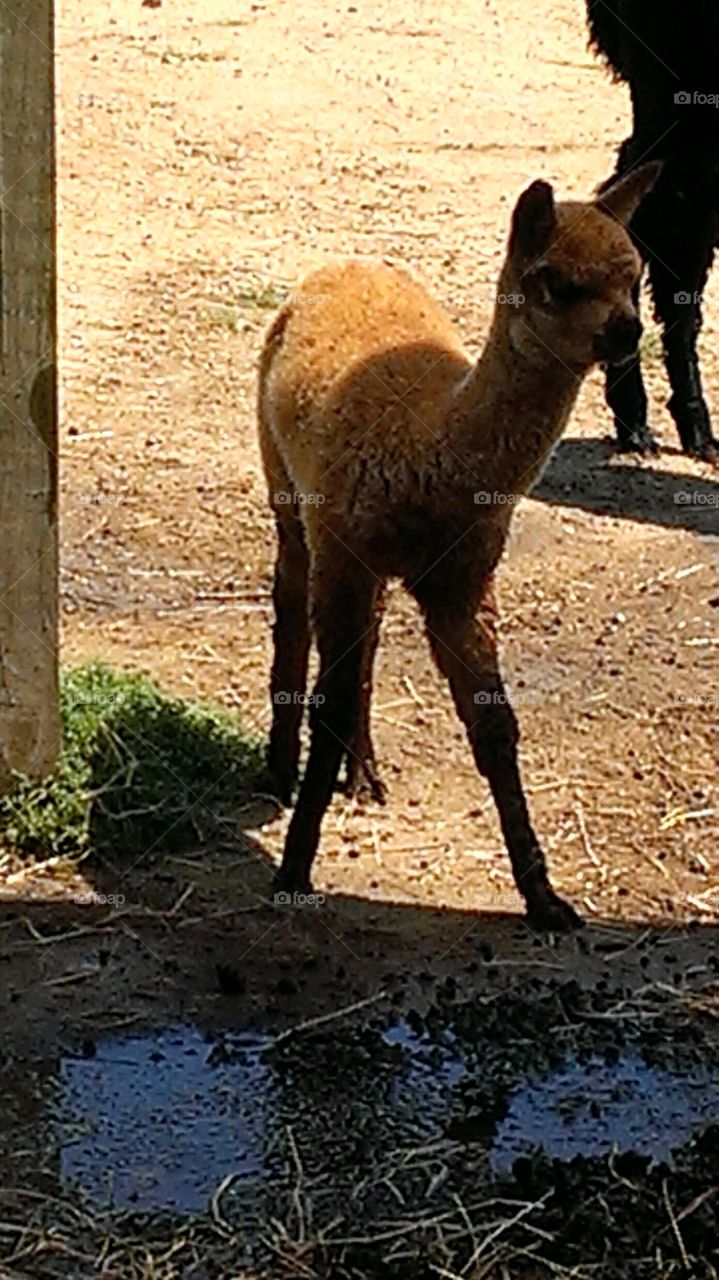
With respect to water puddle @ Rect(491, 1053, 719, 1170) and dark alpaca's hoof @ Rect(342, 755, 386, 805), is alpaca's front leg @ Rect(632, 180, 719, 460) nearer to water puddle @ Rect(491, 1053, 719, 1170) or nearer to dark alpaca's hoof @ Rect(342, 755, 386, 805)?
dark alpaca's hoof @ Rect(342, 755, 386, 805)

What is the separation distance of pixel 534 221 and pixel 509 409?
17.0 inches

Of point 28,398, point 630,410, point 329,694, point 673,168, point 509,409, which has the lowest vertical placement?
point 630,410

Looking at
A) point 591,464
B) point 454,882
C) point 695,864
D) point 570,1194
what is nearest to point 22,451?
point 454,882

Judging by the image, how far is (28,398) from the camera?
564cm

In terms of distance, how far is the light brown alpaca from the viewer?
16.1 feet

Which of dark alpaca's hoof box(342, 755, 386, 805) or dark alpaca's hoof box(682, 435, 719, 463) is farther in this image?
dark alpaca's hoof box(682, 435, 719, 463)

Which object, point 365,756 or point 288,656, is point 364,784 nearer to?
point 365,756

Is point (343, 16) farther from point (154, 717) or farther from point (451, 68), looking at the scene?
point (154, 717)

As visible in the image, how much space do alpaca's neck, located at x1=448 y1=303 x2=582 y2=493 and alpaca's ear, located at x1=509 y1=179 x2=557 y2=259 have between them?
0.17 meters

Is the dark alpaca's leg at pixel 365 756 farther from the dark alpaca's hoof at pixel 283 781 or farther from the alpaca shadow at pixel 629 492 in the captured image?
the alpaca shadow at pixel 629 492

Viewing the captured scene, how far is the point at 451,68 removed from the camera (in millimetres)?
13352

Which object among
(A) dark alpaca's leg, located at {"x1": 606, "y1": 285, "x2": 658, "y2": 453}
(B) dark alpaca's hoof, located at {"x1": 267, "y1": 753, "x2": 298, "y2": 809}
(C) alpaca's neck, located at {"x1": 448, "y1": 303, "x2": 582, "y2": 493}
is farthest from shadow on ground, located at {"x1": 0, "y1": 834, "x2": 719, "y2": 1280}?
(A) dark alpaca's leg, located at {"x1": 606, "y1": 285, "x2": 658, "y2": 453}

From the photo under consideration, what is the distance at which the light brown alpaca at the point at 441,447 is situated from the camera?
4902mm

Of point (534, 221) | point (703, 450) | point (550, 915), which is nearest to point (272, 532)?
point (703, 450)
